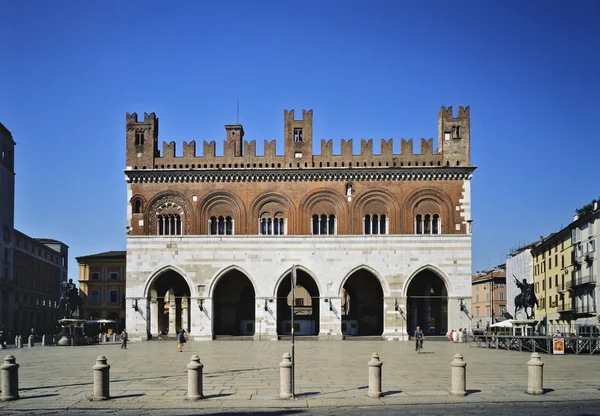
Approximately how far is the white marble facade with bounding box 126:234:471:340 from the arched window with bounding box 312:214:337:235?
0.81 metres

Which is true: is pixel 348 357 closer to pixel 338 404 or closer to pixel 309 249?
pixel 338 404

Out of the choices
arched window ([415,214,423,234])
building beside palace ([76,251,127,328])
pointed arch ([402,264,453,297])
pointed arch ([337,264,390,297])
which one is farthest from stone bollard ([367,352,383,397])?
building beside palace ([76,251,127,328])

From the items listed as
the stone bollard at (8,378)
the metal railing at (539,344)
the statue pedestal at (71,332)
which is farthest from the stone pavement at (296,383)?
the statue pedestal at (71,332)

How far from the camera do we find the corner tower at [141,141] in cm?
4584

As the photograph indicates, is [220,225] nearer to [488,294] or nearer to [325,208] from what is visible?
[325,208]

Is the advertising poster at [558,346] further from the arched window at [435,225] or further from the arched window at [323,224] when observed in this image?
the arched window at [323,224]

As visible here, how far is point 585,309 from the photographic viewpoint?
4872 cm

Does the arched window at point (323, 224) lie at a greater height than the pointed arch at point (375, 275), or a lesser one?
greater

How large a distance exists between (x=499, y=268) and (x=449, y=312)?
161 ft

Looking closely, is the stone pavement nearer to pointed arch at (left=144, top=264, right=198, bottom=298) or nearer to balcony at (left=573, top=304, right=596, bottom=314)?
pointed arch at (left=144, top=264, right=198, bottom=298)

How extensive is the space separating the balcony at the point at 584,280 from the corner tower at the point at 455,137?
11.9 m

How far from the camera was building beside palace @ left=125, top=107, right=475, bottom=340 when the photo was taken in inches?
1721

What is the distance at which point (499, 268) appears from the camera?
90.0 metres

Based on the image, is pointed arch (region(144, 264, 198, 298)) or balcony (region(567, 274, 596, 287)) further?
balcony (region(567, 274, 596, 287))
